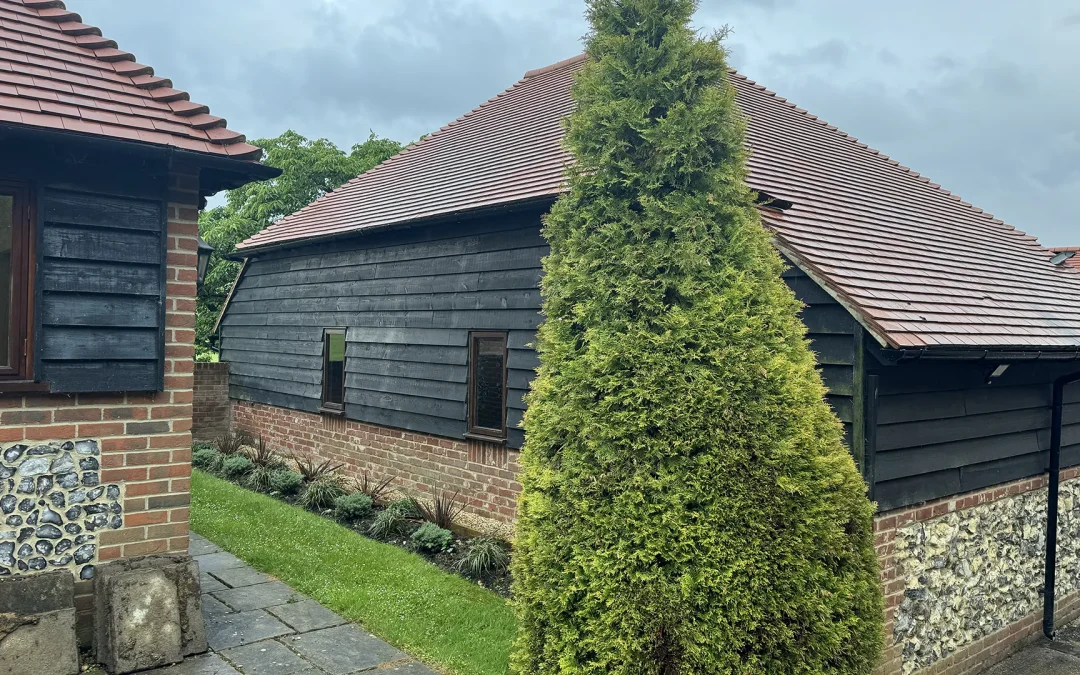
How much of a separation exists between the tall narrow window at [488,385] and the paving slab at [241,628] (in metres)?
3.30

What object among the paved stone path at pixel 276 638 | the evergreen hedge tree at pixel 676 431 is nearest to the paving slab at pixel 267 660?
the paved stone path at pixel 276 638

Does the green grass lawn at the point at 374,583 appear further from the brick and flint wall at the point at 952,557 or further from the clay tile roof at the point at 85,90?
the clay tile roof at the point at 85,90

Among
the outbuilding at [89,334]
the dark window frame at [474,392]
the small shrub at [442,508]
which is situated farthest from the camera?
the small shrub at [442,508]

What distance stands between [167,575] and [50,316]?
1.84m

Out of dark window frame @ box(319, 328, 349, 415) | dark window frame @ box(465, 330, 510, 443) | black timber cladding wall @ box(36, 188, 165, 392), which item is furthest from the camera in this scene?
dark window frame @ box(319, 328, 349, 415)

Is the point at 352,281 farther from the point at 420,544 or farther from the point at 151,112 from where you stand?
the point at 151,112

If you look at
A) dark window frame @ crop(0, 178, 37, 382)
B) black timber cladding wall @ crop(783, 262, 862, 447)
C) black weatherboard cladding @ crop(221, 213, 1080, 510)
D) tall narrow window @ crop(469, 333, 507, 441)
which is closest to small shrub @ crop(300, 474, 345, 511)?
black weatherboard cladding @ crop(221, 213, 1080, 510)

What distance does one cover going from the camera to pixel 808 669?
3984 mm

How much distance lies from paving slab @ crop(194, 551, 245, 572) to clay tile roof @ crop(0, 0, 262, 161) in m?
4.01

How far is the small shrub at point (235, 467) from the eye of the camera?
39.8 feet

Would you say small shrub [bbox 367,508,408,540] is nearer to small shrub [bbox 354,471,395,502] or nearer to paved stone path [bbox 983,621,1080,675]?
small shrub [bbox 354,471,395,502]

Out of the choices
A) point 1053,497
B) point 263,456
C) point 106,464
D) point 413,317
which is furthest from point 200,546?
point 1053,497

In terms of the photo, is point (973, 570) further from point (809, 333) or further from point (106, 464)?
point (106, 464)

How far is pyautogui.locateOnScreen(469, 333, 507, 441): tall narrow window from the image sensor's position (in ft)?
28.7
